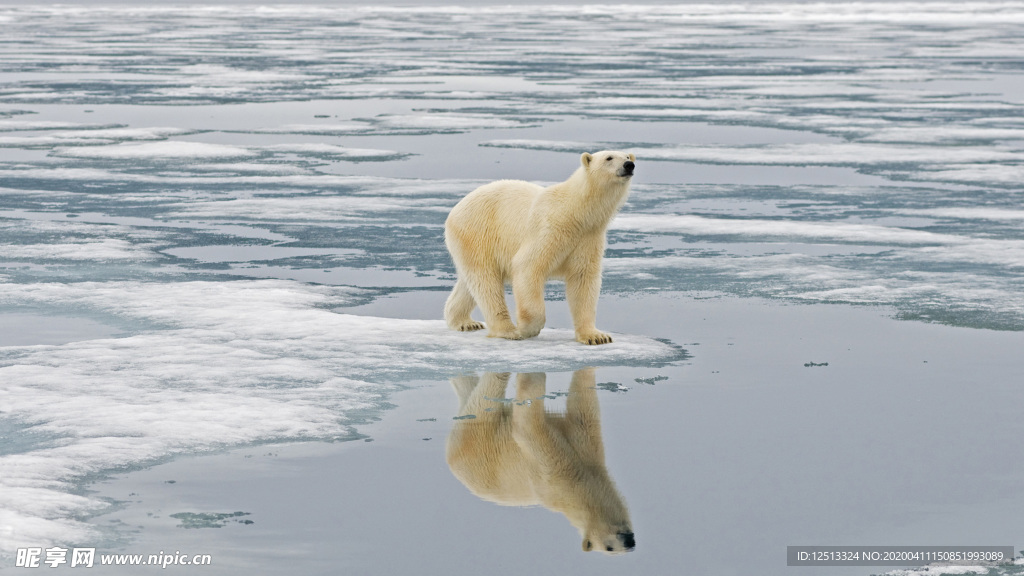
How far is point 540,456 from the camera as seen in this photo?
414 centimetres

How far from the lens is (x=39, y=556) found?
3.31 metres

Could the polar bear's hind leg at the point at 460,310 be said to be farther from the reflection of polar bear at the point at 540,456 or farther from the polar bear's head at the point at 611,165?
the reflection of polar bear at the point at 540,456

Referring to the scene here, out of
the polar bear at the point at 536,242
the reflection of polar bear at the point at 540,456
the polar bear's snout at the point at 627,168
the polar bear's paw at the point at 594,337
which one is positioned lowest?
the polar bear's paw at the point at 594,337

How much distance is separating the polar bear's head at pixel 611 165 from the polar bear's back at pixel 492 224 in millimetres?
346

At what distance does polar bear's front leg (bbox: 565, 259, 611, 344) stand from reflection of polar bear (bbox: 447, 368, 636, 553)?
0.59 m

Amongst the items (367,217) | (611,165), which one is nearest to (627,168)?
(611,165)

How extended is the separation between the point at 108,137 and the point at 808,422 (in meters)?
10.6

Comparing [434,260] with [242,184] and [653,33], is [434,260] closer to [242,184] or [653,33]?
[242,184]

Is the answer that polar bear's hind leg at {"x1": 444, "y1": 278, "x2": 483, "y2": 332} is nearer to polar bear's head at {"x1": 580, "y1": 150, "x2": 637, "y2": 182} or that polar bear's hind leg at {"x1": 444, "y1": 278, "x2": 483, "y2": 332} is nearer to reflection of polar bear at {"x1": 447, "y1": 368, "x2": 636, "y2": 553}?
polar bear's head at {"x1": 580, "y1": 150, "x2": 637, "y2": 182}

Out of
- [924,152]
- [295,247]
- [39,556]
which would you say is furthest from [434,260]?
[924,152]

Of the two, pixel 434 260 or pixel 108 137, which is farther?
pixel 108 137

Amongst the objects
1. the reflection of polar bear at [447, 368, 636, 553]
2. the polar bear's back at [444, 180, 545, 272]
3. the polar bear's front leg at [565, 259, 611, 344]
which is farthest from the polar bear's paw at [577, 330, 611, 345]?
the reflection of polar bear at [447, 368, 636, 553]

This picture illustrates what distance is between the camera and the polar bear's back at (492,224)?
19.2 ft

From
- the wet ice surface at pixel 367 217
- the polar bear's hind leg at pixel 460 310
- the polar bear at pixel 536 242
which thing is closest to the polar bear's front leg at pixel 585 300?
the polar bear at pixel 536 242
